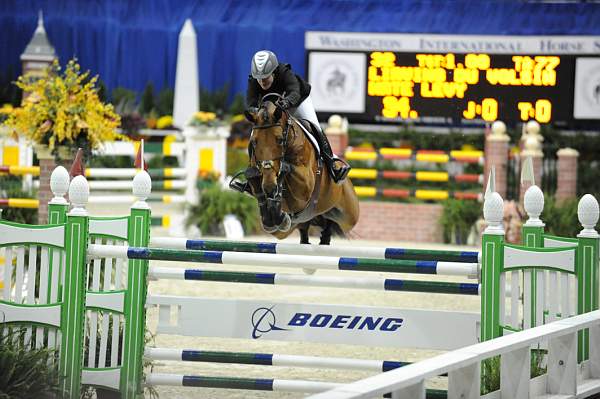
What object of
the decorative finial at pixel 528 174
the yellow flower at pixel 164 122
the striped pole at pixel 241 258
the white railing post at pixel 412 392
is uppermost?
the yellow flower at pixel 164 122

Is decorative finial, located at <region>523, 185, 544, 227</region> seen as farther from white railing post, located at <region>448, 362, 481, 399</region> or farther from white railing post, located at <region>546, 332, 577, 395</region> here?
white railing post, located at <region>448, 362, 481, 399</region>

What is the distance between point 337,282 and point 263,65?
1105mm

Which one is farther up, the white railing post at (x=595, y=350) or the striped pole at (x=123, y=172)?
the striped pole at (x=123, y=172)

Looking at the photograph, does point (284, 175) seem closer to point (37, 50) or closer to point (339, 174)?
point (339, 174)

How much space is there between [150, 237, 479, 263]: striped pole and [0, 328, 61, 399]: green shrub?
640 millimetres

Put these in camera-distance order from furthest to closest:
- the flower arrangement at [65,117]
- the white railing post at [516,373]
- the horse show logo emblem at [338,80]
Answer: the horse show logo emblem at [338,80] < the flower arrangement at [65,117] < the white railing post at [516,373]

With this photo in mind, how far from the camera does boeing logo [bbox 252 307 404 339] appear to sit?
4.00 m

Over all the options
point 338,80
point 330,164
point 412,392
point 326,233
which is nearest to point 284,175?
point 330,164

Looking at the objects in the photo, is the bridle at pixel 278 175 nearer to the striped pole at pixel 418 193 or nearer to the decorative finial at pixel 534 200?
the decorative finial at pixel 534 200

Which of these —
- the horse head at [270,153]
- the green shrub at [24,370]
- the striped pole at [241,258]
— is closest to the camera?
the green shrub at [24,370]

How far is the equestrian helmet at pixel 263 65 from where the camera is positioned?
181 inches

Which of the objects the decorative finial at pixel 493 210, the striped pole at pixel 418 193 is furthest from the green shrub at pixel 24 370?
the striped pole at pixel 418 193

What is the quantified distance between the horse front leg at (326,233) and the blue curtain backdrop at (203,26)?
1151cm

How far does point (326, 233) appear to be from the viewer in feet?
17.9
